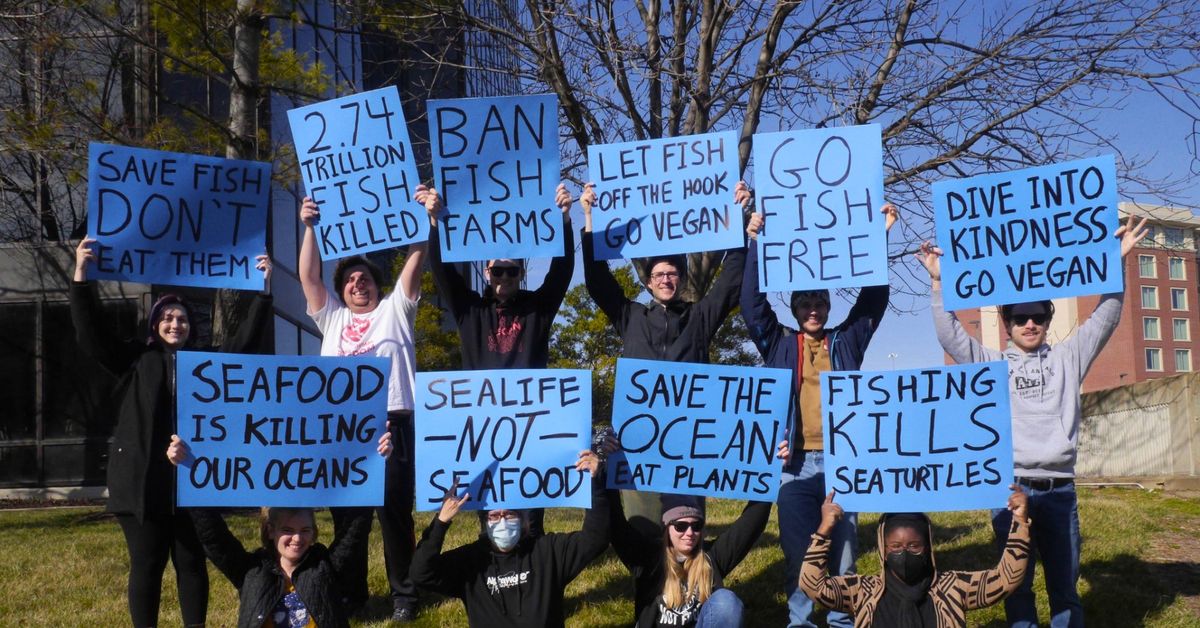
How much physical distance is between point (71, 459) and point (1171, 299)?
2869 inches

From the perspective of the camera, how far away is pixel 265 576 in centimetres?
433

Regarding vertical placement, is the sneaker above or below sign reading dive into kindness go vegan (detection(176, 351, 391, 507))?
below

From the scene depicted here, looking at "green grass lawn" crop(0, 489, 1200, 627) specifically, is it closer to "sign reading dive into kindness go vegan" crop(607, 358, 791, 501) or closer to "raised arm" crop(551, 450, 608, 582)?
"raised arm" crop(551, 450, 608, 582)

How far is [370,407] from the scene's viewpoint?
4.59m

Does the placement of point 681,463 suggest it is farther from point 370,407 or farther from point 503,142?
point 503,142

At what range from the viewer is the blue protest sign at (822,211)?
491 centimetres

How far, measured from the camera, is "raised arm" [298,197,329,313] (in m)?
5.12

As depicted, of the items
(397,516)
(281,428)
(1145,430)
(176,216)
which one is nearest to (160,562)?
(281,428)

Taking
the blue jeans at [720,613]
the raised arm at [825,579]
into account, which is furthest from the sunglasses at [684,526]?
the raised arm at [825,579]

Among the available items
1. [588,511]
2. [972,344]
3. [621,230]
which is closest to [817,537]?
[588,511]

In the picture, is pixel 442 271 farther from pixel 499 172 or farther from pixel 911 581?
pixel 911 581

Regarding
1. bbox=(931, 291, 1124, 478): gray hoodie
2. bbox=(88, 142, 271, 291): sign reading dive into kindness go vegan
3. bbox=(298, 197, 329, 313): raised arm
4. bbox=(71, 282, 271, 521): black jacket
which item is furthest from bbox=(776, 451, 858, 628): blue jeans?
bbox=(88, 142, 271, 291): sign reading dive into kindness go vegan

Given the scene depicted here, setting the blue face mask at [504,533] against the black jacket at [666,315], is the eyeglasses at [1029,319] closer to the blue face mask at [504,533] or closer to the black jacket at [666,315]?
the black jacket at [666,315]

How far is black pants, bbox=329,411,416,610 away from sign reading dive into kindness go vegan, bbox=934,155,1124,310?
2685 mm
